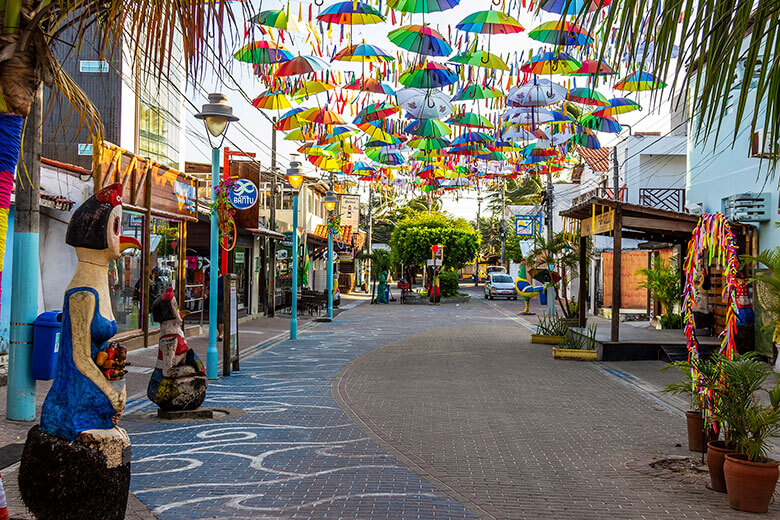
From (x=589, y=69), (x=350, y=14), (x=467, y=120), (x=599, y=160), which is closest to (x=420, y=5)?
(x=350, y=14)

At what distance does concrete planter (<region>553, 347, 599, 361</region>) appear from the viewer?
16.3 m

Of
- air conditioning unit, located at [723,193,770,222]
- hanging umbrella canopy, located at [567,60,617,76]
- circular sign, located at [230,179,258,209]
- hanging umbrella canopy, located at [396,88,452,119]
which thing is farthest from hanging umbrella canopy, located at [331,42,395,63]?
air conditioning unit, located at [723,193,770,222]

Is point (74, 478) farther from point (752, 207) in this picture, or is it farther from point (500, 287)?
point (500, 287)

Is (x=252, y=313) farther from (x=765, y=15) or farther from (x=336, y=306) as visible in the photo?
(x=765, y=15)

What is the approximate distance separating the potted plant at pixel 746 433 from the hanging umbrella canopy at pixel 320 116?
10.8 meters

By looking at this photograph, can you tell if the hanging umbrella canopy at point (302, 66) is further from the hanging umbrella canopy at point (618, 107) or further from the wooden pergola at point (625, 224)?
the wooden pergola at point (625, 224)

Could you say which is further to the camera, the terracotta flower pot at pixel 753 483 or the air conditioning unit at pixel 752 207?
the air conditioning unit at pixel 752 207

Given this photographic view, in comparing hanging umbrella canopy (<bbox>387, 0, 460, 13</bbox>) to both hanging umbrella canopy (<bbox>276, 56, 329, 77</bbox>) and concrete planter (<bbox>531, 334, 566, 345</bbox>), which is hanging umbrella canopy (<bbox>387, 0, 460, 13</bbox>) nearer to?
hanging umbrella canopy (<bbox>276, 56, 329, 77</bbox>)

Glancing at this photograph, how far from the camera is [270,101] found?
596 inches

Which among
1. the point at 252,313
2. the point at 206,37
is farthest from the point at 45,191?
the point at 252,313

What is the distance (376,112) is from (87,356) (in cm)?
1164

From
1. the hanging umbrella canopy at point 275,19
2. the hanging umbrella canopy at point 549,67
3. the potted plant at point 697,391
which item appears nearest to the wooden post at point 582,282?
the hanging umbrella canopy at point 549,67

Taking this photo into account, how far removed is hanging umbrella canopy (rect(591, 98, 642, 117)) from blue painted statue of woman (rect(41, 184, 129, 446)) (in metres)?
12.4

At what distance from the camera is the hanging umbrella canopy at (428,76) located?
1366 cm
